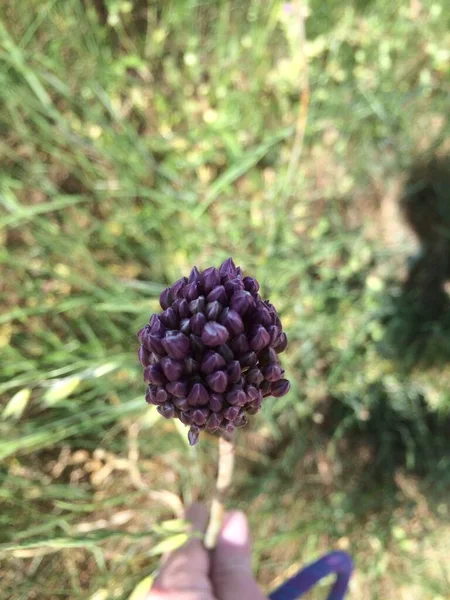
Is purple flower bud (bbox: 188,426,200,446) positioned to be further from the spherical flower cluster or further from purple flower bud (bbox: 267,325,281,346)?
purple flower bud (bbox: 267,325,281,346)

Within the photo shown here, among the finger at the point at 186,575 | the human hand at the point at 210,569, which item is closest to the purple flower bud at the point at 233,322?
the finger at the point at 186,575

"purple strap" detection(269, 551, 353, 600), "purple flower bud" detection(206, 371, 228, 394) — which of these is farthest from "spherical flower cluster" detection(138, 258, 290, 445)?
"purple strap" detection(269, 551, 353, 600)

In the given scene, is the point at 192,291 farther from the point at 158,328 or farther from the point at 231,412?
the point at 231,412

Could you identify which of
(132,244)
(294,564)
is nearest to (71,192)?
(132,244)

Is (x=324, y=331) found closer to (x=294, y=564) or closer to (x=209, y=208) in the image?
(x=209, y=208)

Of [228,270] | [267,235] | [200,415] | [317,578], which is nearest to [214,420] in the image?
[200,415]

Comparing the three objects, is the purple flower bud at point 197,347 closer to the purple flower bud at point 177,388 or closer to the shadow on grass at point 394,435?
the purple flower bud at point 177,388
